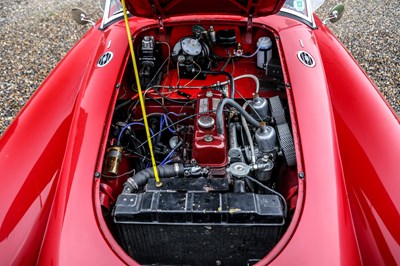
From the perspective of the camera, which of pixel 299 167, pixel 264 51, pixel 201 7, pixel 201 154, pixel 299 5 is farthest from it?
pixel 299 5

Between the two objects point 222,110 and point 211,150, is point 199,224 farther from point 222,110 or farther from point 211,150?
point 222,110

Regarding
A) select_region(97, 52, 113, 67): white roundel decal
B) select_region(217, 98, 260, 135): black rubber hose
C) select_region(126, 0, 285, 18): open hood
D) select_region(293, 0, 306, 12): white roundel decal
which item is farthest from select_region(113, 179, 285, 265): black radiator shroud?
select_region(293, 0, 306, 12): white roundel decal

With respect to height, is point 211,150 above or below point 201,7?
below

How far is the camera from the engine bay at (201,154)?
1.96 metres

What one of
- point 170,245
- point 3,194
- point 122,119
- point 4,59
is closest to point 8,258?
point 3,194

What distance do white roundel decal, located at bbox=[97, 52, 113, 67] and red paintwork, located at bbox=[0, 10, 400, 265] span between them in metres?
0.04

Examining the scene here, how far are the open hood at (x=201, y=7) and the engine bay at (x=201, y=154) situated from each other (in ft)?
0.85

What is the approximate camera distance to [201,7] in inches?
111

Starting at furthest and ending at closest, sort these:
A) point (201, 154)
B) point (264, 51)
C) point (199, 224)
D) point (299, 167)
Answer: point (264, 51)
point (201, 154)
point (299, 167)
point (199, 224)

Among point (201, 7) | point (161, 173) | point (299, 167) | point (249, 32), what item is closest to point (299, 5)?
point (249, 32)

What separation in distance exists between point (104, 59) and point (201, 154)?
3.70ft

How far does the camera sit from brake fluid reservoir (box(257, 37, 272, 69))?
10.3 ft

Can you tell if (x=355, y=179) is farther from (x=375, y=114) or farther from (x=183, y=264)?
(x=183, y=264)

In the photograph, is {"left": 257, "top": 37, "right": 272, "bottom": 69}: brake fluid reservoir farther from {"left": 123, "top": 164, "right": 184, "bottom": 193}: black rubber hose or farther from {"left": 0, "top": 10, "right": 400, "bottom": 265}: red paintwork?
{"left": 123, "top": 164, "right": 184, "bottom": 193}: black rubber hose
